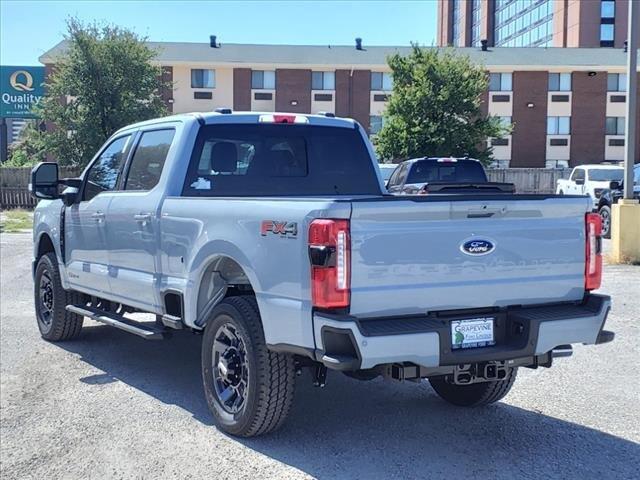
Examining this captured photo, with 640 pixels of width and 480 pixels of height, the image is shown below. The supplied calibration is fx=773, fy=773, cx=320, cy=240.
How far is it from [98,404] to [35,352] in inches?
81.9

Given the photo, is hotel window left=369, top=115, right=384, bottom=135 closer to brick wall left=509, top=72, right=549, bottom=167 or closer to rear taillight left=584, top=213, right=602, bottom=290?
brick wall left=509, top=72, right=549, bottom=167

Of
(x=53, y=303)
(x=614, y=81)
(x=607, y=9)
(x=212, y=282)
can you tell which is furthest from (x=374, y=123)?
(x=212, y=282)

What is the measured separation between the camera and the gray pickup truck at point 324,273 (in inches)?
167

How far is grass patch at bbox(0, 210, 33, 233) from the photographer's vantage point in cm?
2425

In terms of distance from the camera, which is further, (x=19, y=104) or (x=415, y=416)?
(x=19, y=104)

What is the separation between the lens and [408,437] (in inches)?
203

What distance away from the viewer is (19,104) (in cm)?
4681

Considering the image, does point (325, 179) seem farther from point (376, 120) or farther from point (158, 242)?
point (376, 120)

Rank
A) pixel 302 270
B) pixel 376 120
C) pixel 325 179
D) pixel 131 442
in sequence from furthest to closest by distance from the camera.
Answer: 1. pixel 376 120
2. pixel 325 179
3. pixel 131 442
4. pixel 302 270

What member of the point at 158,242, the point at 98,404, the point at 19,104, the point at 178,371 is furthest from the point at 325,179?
the point at 19,104

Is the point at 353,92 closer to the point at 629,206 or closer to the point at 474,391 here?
the point at 629,206

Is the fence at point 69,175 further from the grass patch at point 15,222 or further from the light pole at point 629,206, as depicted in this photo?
the light pole at point 629,206

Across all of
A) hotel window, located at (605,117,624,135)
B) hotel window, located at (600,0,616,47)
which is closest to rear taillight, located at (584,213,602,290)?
hotel window, located at (605,117,624,135)

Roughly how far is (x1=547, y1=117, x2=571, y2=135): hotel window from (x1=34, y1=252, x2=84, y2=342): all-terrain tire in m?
42.1
